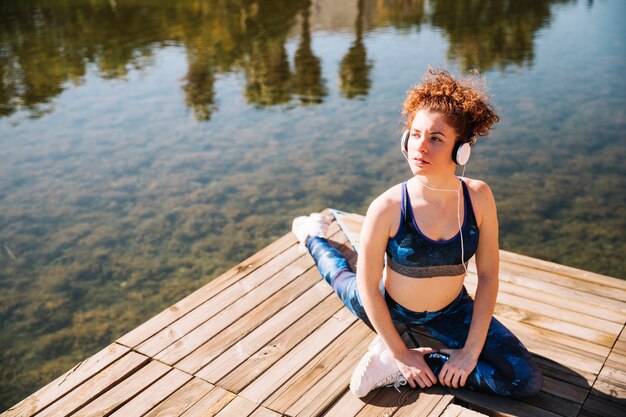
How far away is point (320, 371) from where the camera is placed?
3.71m

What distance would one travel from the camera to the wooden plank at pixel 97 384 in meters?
3.50

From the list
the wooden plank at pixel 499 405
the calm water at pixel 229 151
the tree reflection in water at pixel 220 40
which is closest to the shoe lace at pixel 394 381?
the wooden plank at pixel 499 405

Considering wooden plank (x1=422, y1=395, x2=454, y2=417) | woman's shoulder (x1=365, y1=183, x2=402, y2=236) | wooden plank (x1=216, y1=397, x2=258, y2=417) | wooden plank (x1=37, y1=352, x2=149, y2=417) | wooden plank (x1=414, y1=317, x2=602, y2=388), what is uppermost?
woman's shoulder (x1=365, y1=183, x2=402, y2=236)

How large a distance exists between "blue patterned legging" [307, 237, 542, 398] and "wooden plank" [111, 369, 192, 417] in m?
1.22

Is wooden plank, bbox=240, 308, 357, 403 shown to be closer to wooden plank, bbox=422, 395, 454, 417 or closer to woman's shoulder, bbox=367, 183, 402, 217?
wooden plank, bbox=422, 395, 454, 417

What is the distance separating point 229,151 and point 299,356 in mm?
6483

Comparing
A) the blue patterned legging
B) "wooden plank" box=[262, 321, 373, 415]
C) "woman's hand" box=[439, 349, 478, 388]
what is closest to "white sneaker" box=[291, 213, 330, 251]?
the blue patterned legging

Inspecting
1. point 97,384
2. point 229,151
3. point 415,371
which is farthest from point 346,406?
point 229,151

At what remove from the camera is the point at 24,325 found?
6.06m

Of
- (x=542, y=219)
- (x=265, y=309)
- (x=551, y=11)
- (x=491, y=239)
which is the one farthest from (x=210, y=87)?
(x=551, y=11)

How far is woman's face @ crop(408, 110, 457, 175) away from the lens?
324cm

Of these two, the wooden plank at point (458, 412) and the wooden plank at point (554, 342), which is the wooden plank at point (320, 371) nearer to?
the wooden plank at point (458, 412)

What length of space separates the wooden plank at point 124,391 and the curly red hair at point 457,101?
7.29 feet

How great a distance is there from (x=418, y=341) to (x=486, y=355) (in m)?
0.53
